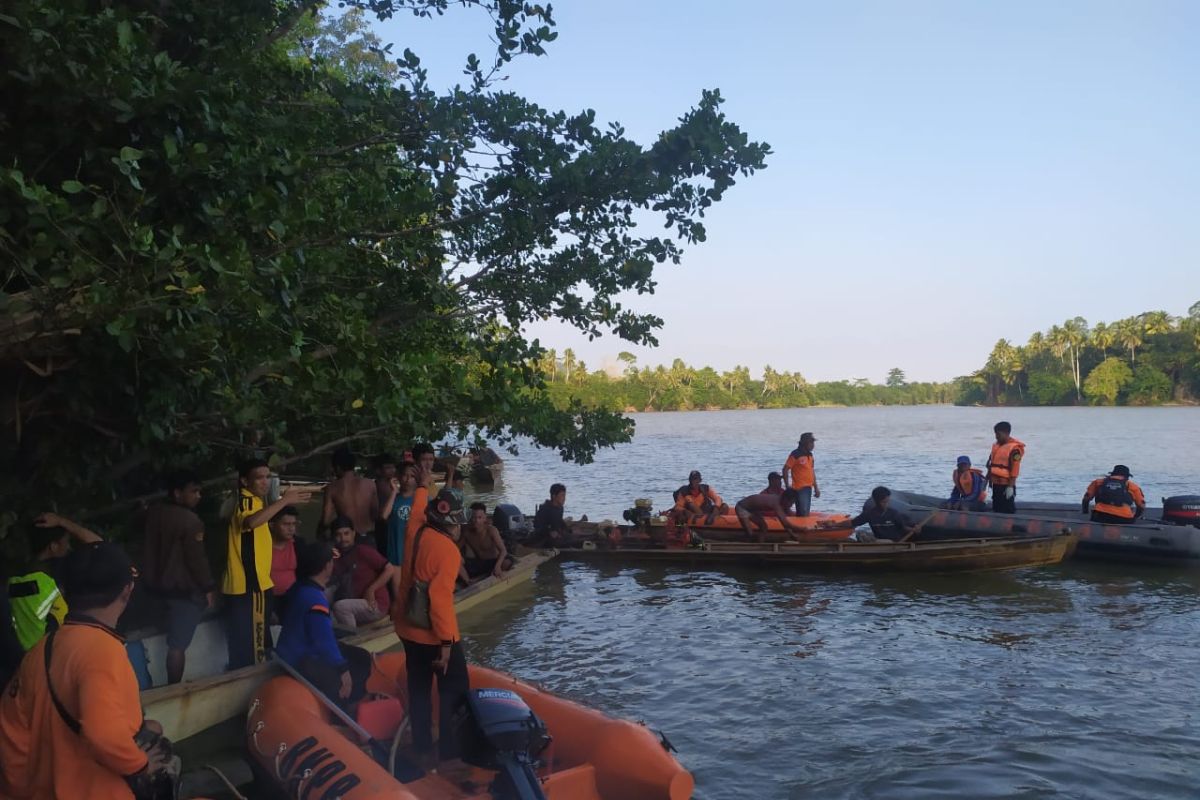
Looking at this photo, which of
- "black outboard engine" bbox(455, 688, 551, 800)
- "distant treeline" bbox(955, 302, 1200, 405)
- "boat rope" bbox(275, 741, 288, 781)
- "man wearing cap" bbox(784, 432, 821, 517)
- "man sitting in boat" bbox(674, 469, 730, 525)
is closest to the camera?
"black outboard engine" bbox(455, 688, 551, 800)

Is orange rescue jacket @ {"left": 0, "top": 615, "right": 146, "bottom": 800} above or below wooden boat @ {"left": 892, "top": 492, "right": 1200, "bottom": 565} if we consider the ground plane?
above

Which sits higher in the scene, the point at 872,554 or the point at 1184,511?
the point at 1184,511

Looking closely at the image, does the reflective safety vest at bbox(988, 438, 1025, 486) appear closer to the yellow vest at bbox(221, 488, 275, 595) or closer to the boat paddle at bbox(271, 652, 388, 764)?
the yellow vest at bbox(221, 488, 275, 595)

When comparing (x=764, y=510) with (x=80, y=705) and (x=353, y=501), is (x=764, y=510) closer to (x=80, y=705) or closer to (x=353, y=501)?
(x=353, y=501)

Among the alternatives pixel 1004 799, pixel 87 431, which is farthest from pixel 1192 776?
pixel 87 431

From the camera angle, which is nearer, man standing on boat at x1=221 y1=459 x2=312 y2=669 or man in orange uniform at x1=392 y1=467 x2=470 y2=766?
man in orange uniform at x1=392 y1=467 x2=470 y2=766

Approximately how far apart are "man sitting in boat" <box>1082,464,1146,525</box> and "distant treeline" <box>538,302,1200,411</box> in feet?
171

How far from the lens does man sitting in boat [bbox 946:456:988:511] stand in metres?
16.3

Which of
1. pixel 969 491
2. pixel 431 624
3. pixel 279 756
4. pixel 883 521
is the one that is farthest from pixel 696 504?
pixel 279 756

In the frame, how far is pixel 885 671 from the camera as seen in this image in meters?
9.30

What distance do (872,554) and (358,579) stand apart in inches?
317

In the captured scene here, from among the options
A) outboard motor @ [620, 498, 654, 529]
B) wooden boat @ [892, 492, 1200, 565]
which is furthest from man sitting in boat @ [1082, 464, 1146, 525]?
outboard motor @ [620, 498, 654, 529]

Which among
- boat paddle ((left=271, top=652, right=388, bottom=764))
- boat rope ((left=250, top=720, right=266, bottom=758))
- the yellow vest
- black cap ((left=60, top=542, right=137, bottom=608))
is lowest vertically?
boat rope ((left=250, top=720, right=266, bottom=758))

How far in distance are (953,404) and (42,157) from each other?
176 meters
